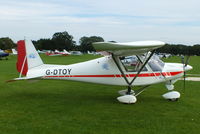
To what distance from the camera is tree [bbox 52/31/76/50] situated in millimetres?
130125

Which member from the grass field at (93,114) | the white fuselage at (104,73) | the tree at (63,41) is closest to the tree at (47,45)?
the tree at (63,41)

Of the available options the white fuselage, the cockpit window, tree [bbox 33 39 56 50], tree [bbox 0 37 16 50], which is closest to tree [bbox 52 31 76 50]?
tree [bbox 33 39 56 50]

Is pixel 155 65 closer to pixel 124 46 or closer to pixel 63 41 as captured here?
pixel 124 46

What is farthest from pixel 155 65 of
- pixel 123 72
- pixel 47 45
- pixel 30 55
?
pixel 47 45

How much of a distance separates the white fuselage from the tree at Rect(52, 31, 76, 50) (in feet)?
398

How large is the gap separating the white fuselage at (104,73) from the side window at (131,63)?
0.14m

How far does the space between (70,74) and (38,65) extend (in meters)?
1.54

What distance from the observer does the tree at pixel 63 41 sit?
13012 cm

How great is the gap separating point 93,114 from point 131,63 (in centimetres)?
277

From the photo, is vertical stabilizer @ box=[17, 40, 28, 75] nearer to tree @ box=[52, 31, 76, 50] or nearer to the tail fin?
the tail fin

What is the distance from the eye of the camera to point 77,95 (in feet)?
33.3

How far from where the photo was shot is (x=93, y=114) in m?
7.05

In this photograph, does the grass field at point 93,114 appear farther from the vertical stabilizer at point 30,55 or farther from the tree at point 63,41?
the tree at point 63,41

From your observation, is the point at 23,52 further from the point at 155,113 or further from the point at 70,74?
the point at 155,113
